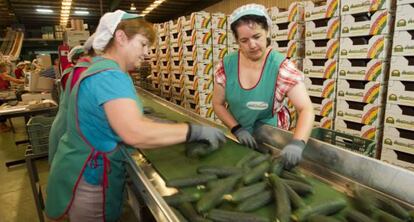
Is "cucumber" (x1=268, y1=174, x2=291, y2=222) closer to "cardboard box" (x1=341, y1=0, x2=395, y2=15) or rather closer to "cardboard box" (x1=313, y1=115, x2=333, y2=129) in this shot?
"cardboard box" (x1=341, y1=0, x2=395, y2=15)

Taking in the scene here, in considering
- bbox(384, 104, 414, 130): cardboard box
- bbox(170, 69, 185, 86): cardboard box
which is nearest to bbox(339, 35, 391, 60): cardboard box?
bbox(384, 104, 414, 130): cardboard box

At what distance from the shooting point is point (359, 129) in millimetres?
4223

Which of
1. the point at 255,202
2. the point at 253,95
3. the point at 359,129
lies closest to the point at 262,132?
the point at 253,95

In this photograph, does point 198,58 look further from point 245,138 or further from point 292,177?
point 292,177

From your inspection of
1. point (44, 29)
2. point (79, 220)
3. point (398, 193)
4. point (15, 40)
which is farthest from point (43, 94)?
point (44, 29)

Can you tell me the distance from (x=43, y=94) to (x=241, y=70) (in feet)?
17.7

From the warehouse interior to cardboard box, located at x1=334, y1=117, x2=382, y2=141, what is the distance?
2 centimetres

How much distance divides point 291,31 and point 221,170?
3.91 m

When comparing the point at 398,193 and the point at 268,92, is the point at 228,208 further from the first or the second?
the point at 268,92

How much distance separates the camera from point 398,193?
1291mm

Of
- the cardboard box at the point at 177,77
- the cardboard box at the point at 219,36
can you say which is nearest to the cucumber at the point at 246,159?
the cardboard box at the point at 219,36

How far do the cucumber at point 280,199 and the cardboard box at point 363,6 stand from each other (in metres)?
3.43

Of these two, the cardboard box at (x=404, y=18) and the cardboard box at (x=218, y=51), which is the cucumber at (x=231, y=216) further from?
the cardboard box at (x=218, y=51)

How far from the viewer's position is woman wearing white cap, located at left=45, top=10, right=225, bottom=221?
4.53 ft
